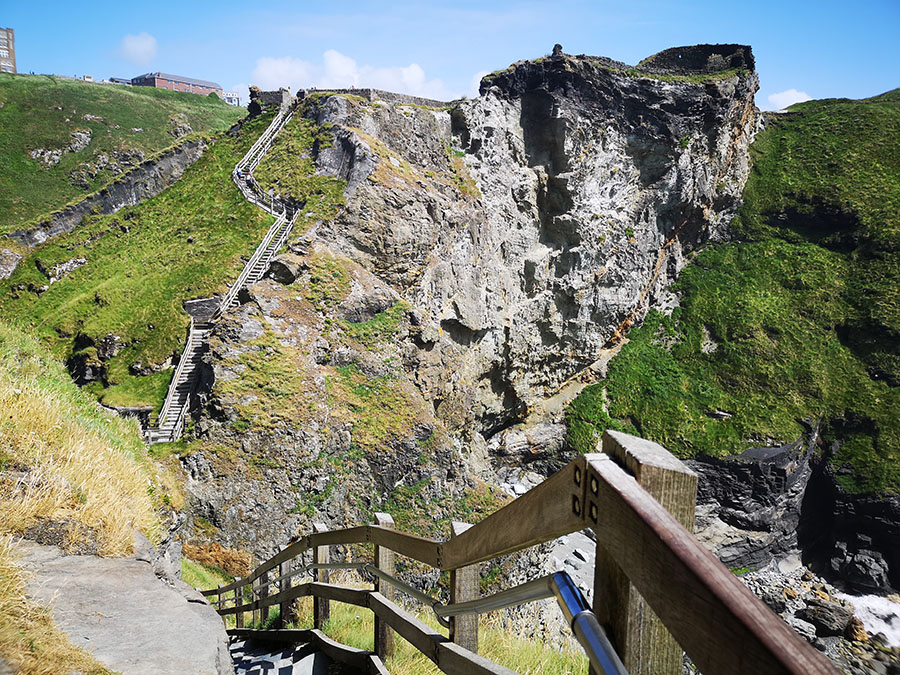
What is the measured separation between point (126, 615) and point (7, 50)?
100844 mm

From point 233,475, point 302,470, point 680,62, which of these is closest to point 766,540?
point 302,470

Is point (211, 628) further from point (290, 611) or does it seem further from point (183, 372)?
point (183, 372)

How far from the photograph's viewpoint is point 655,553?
3.15ft

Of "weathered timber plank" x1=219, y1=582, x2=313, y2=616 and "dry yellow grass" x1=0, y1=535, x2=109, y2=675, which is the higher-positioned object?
"dry yellow grass" x1=0, y1=535, x2=109, y2=675

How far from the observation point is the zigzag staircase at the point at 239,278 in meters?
15.9

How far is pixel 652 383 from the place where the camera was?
32.2 meters

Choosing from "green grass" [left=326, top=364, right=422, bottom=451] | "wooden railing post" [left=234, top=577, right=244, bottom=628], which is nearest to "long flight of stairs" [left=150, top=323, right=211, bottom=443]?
"green grass" [left=326, top=364, right=422, bottom=451]

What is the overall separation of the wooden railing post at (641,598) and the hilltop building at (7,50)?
328 feet

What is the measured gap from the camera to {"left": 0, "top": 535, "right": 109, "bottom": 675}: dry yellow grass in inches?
71.3

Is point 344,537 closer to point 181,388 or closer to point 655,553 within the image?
point 655,553

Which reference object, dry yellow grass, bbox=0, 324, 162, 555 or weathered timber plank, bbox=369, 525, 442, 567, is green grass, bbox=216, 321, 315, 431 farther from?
weathered timber plank, bbox=369, 525, 442, 567

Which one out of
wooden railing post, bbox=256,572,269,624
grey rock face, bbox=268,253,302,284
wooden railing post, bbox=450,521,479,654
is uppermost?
grey rock face, bbox=268,253,302,284

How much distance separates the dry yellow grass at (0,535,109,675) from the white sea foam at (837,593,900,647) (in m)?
29.3

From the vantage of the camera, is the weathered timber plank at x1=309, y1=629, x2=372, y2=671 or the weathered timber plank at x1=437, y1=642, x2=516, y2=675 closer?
the weathered timber plank at x1=437, y1=642, x2=516, y2=675
